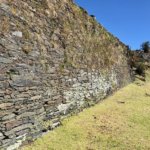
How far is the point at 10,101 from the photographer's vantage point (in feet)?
22.2

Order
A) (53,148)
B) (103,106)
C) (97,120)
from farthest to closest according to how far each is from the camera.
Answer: (103,106), (97,120), (53,148)

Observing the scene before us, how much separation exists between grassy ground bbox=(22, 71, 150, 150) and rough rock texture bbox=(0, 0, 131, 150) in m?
0.43

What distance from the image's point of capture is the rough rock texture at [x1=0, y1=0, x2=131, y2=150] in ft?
22.2

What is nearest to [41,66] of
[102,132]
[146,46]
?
[102,132]

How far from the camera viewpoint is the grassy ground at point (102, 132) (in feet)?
25.1

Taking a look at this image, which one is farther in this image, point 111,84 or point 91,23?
point 111,84

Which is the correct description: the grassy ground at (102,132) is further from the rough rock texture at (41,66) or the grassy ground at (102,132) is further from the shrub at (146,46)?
the shrub at (146,46)

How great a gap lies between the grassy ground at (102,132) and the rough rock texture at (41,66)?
0.43m

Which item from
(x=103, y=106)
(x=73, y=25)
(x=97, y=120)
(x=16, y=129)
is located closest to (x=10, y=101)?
(x=16, y=129)

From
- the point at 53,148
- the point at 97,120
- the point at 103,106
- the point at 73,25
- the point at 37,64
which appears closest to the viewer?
the point at 53,148

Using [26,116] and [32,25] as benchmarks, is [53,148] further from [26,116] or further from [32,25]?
[32,25]

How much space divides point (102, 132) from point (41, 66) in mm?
2859

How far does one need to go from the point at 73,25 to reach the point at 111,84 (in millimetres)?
7109

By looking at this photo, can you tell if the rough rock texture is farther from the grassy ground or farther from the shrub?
the shrub
